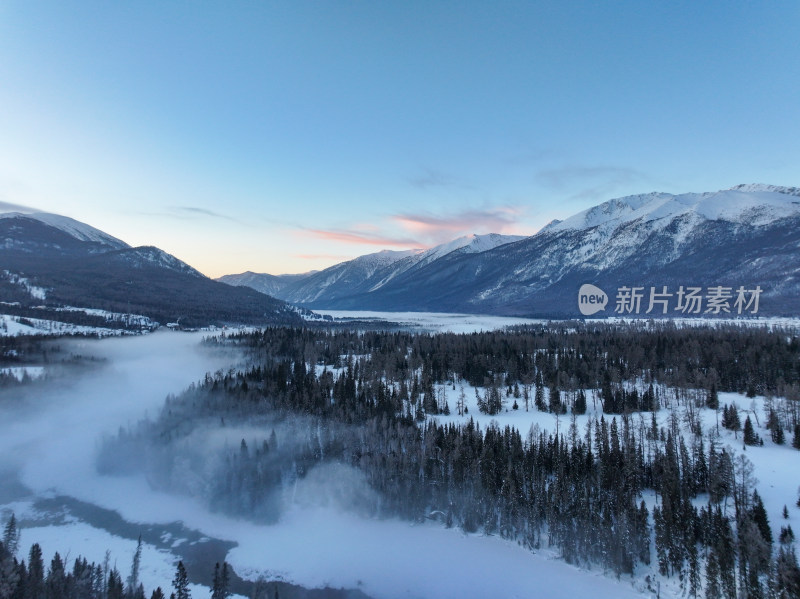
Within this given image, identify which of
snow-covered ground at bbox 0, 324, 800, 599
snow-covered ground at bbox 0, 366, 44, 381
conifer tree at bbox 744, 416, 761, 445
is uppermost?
conifer tree at bbox 744, 416, 761, 445

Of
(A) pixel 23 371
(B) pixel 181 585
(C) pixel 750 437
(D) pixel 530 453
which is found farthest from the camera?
(A) pixel 23 371

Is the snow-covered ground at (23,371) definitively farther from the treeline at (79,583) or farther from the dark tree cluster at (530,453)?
the treeline at (79,583)

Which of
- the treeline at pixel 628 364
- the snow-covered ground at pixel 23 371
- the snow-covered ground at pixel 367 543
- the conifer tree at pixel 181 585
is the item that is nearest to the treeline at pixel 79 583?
the conifer tree at pixel 181 585

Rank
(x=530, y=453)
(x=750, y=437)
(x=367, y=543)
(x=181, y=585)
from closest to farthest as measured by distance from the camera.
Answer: (x=181, y=585), (x=367, y=543), (x=530, y=453), (x=750, y=437)

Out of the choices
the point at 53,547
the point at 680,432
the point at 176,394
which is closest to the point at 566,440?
the point at 680,432

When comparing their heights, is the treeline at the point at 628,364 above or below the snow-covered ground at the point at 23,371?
above

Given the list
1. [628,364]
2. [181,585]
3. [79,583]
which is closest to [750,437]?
[628,364]

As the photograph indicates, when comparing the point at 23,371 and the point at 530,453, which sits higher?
the point at 530,453

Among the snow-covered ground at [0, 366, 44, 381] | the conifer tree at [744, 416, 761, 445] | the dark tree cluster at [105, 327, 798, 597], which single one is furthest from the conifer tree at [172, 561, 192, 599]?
the snow-covered ground at [0, 366, 44, 381]

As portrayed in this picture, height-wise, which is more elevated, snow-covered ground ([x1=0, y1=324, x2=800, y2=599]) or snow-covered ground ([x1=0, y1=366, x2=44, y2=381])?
snow-covered ground ([x1=0, y1=366, x2=44, y2=381])

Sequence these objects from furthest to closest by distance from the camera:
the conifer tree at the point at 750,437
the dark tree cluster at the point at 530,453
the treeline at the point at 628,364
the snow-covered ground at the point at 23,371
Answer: the snow-covered ground at the point at 23,371 → the treeline at the point at 628,364 → the conifer tree at the point at 750,437 → the dark tree cluster at the point at 530,453

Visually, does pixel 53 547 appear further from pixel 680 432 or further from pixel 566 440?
pixel 680 432

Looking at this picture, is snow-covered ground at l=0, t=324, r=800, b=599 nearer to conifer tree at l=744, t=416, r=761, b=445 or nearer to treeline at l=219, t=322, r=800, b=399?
conifer tree at l=744, t=416, r=761, b=445

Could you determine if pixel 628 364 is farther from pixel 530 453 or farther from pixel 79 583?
pixel 79 583
